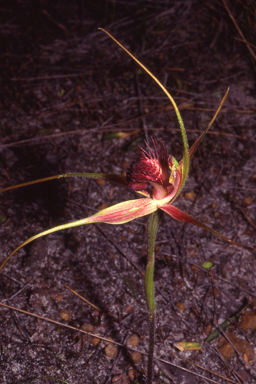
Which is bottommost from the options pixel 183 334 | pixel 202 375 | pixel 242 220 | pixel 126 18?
pixel 202 375

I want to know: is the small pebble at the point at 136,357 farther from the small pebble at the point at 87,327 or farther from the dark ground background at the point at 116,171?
the small pebble at the point at 87,327

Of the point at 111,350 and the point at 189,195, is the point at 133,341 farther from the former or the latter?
the point at 189,195

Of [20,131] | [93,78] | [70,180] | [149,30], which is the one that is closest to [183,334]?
[70,180]

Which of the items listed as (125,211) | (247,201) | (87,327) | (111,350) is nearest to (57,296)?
(87,327)

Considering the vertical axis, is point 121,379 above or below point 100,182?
below

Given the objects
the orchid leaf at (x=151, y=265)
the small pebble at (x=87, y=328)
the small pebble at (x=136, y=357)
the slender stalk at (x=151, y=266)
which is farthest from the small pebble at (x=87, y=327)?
the orchid leaf at (x=151, y=265)

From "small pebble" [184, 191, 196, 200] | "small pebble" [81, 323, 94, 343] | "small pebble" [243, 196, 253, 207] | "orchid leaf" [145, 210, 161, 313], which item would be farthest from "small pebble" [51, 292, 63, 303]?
"small pebble" [243, 196, 253, 207]

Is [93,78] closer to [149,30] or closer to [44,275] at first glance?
[149,30]

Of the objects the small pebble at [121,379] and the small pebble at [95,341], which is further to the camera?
the small pebble at [95,341]
